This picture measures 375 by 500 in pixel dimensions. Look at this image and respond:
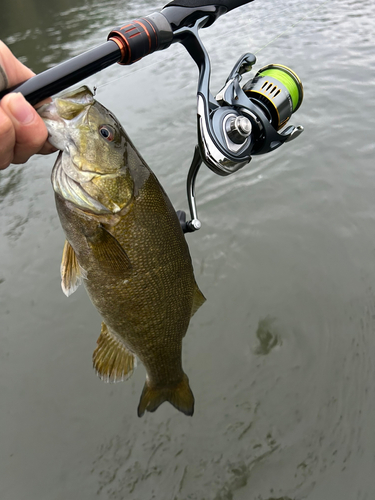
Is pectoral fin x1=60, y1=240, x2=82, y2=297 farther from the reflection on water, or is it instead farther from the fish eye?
the reflection on water

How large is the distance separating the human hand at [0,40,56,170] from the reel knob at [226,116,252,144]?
0.84 m

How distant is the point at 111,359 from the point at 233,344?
1.41m

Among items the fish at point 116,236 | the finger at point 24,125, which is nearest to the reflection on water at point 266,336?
the fish at point 116,236

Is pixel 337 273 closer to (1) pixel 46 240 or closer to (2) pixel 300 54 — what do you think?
(1) pixel 46 240

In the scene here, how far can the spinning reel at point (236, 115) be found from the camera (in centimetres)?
166

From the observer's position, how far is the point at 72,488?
7.99 feet

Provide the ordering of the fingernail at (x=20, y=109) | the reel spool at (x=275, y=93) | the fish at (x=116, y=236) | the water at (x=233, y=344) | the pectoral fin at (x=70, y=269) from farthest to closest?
the water at (x=233, y=344)
the reel spool at (x=275, y=93)
the pectoral fin at (x=70, y=269)
the fish at (x=116, y=236)
the fingernail at (x=20, y=109)

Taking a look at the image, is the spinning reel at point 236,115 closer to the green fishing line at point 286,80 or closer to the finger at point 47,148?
the green fishing line at point 286,80

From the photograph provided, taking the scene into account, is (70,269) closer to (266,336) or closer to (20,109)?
(20,109)

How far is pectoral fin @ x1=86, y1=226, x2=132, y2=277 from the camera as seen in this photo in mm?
1500

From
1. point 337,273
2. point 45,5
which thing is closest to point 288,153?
point 337,273

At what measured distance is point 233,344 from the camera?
306 centimetres

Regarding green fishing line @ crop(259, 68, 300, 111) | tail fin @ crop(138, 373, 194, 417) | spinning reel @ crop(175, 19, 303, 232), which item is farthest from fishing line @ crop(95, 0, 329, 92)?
tail fin @ crop(138, 373, 194, 417)

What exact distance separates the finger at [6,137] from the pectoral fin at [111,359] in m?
0.91
